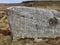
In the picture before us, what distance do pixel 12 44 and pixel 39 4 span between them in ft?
2.25

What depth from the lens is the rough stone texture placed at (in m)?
1.22

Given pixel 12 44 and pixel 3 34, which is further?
pixel 3 34

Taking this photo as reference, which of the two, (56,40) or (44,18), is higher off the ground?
(44,18)

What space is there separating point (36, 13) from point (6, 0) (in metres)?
0.72

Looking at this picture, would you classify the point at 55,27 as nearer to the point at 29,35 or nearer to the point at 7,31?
the point at 29,35

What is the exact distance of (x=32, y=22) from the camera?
1219mm

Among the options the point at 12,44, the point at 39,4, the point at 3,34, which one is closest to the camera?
the point at 12,44

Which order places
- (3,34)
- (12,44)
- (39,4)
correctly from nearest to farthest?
(12,44) < (3,34) < (39,4)

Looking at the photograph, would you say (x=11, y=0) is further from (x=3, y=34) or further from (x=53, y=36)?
(x=53, y=36)

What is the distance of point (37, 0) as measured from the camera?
1.83 meters

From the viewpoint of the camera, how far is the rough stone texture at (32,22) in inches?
47.9

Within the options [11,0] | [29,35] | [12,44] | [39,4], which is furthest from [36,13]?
[11,0]

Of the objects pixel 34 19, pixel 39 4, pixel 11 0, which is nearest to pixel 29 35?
pixel 34 19

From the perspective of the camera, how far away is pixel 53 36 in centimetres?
124
